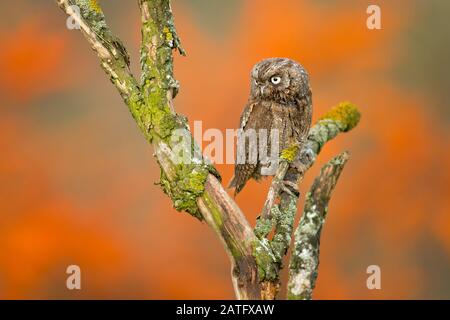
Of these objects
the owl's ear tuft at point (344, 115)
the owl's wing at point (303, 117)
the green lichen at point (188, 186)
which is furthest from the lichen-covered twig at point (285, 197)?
the green lichen at point (188, 186)

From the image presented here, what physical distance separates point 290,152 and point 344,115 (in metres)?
0.76

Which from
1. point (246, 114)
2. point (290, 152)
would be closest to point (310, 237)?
point (290, 152)

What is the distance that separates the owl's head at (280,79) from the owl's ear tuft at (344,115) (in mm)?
565

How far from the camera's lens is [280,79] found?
2.62 meters

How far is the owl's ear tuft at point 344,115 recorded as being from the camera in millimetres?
3213

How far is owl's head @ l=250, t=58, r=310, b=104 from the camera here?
103 inches

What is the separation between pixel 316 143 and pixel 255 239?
125 centimetres

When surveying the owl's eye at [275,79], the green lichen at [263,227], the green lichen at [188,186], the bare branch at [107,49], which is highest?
the owl's eye at [275,79]

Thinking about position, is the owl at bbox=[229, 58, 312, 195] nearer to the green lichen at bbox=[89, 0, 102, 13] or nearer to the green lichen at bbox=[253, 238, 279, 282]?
the green lichen at bbox=[89, 0, 102, 13]

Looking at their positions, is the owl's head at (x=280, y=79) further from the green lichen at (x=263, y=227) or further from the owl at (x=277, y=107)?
the green lichen at (x=263, y=227)

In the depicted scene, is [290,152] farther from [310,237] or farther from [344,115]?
[310,237]

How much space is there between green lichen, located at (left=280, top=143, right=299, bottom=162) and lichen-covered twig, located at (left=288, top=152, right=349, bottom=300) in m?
0.72

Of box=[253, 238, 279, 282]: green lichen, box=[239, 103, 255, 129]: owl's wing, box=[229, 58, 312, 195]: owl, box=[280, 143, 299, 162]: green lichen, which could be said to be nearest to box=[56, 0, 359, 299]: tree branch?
box=[253, 238, 279, 282]: green lichen
